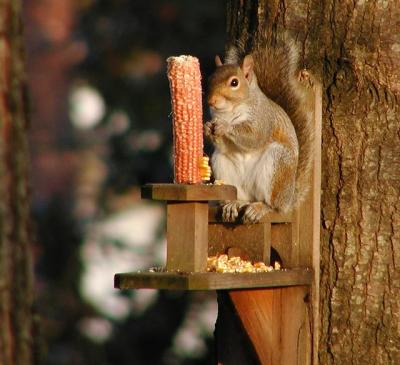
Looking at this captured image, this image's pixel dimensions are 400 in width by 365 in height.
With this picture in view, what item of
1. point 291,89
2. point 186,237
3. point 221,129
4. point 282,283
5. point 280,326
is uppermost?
point 291,89

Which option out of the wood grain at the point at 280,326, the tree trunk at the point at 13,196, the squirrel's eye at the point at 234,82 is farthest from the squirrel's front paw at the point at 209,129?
the tree trunk at the point at 13,196

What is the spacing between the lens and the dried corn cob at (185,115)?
10.3ft

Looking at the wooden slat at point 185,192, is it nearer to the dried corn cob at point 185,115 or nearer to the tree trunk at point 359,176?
the dried corn cob at point 185,115

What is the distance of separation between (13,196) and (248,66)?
1220 mm

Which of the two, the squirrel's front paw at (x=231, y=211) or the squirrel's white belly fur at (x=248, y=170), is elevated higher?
the squirrel's white belly fur at (x=248, y=170)

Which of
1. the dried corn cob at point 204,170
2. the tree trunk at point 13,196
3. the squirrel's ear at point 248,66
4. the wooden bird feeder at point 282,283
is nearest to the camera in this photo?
the tree trunk at point 13,196

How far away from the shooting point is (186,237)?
3.12m

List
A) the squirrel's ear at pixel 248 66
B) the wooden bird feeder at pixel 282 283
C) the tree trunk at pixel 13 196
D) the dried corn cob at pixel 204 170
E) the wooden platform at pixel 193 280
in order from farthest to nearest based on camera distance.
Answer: the squirrel's ear at pixel 248 66, the wooden bird feeder at pixel 282 283, the dried corn cob at pixel 204 170, the wooden platform at pixel 193 280, the tree trunk at pixel 13 196

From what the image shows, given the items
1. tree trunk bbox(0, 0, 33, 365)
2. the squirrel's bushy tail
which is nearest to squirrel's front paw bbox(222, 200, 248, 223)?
the squirrel's bushy tail

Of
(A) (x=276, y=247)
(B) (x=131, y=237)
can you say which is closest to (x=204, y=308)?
(B) (x=131, y=237)

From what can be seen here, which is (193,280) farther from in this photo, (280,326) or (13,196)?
(13,196)

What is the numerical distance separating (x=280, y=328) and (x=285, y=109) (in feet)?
2.03

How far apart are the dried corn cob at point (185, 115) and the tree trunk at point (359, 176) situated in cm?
45

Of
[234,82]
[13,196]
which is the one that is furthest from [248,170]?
[13,196]
